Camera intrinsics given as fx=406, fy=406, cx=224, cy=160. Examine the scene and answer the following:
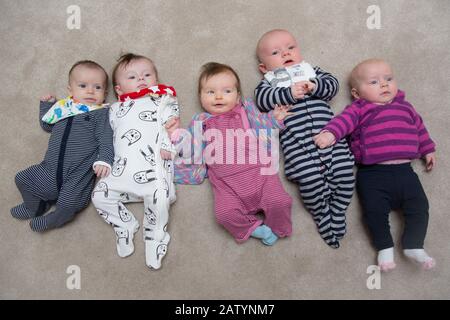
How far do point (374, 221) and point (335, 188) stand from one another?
170 millimetres

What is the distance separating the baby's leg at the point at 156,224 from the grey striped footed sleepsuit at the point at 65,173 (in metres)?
0.21

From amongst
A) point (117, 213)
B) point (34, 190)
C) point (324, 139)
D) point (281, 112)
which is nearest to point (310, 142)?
point (324, 139)

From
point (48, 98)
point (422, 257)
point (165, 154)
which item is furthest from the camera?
point (48, 98)

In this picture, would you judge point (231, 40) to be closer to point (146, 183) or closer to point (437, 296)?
point (146, 183)

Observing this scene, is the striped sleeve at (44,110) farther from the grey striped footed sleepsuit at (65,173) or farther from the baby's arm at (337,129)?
the baby's arm at (337,129)

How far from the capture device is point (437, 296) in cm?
140

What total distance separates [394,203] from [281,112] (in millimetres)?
507

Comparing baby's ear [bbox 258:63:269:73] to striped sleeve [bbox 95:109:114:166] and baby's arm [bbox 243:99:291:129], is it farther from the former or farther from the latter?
striped sleeve [bbox 95:109:114:166]

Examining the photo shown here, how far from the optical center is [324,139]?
1408 millimetres

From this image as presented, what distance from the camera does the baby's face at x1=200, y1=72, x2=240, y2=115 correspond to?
57.7 inches

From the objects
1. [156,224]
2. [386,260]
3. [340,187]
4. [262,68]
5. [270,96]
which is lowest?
[386,260]

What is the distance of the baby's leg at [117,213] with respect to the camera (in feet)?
4.65

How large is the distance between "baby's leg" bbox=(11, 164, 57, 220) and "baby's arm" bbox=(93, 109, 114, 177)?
17cm

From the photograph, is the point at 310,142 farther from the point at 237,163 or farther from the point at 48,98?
the point at 48,98
